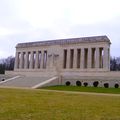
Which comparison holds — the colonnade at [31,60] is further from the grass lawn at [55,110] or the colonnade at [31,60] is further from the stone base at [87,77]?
the grass lawn at [55,110]

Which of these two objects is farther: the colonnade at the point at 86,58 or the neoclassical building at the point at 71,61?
the colonnade at the point at 86,58

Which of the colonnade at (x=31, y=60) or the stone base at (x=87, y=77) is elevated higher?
the colonnade at (x=31, y=60)

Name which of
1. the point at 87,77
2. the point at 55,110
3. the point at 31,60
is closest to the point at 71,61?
the point at 87,77

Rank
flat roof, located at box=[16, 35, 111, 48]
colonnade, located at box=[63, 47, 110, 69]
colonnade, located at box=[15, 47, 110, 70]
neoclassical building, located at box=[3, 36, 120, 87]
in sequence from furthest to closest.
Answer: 1. flat roof, located at box=[16, 35, 111, 48]
2. colonnade, located at box=[15, 47, 110, 70]
3. colonnade, located at box=[63, 47, 110, 69]
4. neoclassical building, located at box=[3, 36, 120, 87]

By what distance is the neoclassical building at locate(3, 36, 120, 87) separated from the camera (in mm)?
62344

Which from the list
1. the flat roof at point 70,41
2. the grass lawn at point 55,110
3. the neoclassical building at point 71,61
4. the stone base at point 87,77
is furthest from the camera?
the flat roof at point 70,41

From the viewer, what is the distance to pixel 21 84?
5941 cm

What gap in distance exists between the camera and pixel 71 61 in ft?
243

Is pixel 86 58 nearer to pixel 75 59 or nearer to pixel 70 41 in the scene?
pixel 75 59

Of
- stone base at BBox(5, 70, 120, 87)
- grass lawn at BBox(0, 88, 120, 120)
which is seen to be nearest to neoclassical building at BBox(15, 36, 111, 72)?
stone base at BBox(5, 70, 120, 87)

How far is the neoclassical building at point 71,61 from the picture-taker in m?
62.3

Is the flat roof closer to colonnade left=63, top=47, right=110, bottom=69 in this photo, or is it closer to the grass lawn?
colonnade left=63, top=47, right=110, bottom=69

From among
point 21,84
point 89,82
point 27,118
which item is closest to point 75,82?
point 89,82

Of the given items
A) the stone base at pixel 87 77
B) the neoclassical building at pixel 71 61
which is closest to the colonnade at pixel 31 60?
the neoclassical building at pixel 71 61
